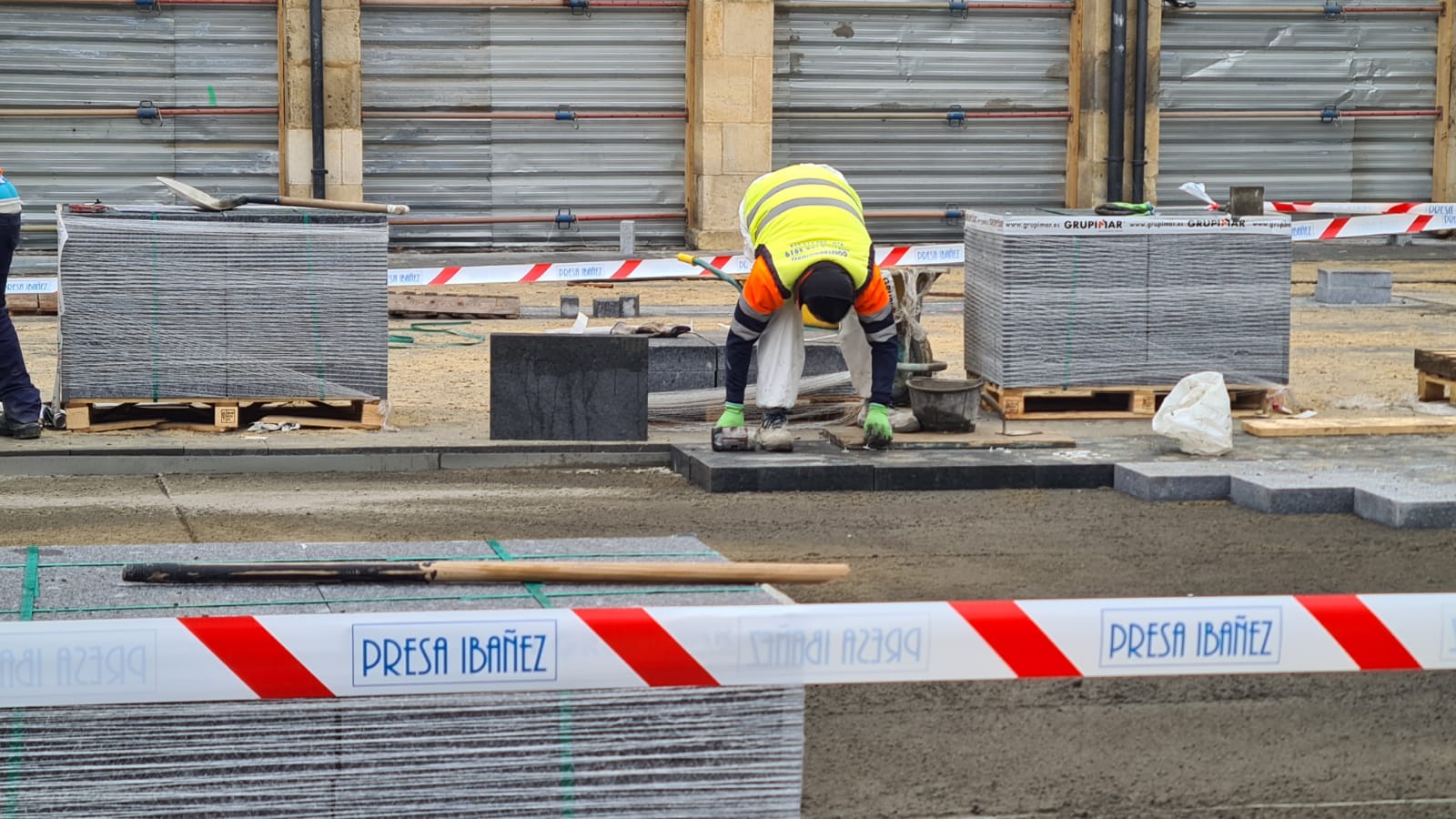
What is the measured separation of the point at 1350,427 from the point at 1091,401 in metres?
1.65

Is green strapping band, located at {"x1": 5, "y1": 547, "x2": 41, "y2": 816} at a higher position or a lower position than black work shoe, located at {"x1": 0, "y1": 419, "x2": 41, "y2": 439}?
lower

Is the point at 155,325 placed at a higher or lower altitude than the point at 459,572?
higher

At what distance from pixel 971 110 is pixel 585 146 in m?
5.01

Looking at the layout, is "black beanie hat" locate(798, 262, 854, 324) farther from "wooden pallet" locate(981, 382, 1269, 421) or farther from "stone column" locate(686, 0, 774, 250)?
"stone column" locate(686, 0, 774, 250)

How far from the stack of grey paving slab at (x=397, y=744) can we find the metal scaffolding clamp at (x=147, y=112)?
19319 mm

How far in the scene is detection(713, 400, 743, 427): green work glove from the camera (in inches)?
431

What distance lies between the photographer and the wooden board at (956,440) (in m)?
11.1

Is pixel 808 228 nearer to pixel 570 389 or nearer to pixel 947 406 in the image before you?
pixel 947 406

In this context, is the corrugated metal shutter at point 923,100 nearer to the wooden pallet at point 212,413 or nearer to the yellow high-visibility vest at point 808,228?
the wooden pallet at point 212,413

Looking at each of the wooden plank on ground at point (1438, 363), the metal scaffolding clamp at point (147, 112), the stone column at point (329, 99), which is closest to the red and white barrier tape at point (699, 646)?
the wooden plank on ground at point (1438, 363)

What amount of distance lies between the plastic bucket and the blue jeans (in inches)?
197

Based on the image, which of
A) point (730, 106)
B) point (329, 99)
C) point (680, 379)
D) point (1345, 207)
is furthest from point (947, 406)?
point (1345, 207)

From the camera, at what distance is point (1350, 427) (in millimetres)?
11625

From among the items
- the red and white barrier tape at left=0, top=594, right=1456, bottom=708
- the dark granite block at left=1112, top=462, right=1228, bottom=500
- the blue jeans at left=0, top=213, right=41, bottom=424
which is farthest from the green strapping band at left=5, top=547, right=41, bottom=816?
the blue jeans at left=0, top=213, right=41, bottom=424
